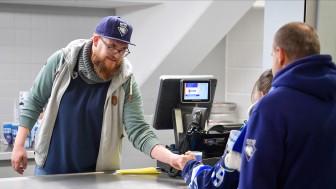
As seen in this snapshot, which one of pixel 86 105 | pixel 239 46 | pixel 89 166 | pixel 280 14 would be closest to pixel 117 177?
pixel 89 166

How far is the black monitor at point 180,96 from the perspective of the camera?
2871mm

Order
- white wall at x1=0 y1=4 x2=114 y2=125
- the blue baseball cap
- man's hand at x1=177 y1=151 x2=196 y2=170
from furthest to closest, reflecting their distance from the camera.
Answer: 1. white wall at x1=0 y1=4 x2=114 y2=125
2. the blue baseball cap
3. man's hand at x1=177 y1=151 x2=196 y2=170

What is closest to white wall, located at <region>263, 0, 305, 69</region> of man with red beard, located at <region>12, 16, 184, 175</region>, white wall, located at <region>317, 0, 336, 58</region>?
white wall, located at <region>317, 0, 336, 58</region>

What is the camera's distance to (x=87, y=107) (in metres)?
2.69

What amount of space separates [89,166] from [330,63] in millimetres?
1390

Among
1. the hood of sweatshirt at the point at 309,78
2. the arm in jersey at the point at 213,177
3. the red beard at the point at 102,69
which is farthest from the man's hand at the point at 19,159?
the hood of sweatshirt at the point at 309,78

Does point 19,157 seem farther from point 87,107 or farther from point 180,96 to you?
point 180,96

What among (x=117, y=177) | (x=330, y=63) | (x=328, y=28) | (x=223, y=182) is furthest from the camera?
(x=328, y=28)

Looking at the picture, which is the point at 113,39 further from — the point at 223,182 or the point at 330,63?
the point at 330,63

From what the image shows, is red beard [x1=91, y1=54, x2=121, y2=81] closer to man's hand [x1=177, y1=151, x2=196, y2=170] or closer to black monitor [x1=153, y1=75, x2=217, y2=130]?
Result: black monitor [x1=153, y1=75, x2=217, y2=130]

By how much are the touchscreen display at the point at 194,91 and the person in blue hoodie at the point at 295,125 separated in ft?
3.69

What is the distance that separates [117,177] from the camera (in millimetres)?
2613

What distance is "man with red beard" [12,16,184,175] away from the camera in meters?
2.67

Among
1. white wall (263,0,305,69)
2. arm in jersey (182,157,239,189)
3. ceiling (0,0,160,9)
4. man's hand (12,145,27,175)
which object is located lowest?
man's hand (12,145,27,175)
